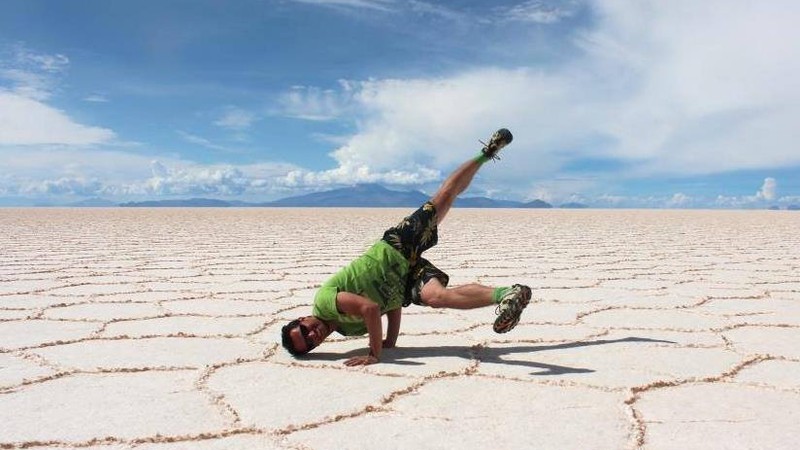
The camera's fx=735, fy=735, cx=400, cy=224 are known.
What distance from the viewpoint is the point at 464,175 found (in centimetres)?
218

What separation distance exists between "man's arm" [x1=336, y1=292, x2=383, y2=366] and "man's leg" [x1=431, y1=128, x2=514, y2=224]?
1.22 feet

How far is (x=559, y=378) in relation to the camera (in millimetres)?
1721

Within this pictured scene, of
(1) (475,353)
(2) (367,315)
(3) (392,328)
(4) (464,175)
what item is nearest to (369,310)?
(2) (367,315)

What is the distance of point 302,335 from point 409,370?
311 millimetres

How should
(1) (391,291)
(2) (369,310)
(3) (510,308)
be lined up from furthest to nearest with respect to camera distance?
(1) (391,291) < (2) (369,310) < (3) (510,308)

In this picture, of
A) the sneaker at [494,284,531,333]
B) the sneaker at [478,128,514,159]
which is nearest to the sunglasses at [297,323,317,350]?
the sneaker at [494,284,531,333]

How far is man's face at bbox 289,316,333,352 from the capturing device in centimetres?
194

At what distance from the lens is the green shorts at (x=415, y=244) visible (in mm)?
2035

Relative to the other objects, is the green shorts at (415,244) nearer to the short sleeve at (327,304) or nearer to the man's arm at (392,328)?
the man's arm at (392,328)

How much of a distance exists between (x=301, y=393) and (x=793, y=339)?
150cm

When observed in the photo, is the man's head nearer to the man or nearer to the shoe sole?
the man

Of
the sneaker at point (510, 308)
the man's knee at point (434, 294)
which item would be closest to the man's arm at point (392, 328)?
the man's knee at point (434, 294)

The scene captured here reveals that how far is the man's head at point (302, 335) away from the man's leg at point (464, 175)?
1.55ft

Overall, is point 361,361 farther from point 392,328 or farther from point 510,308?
point 510,308
